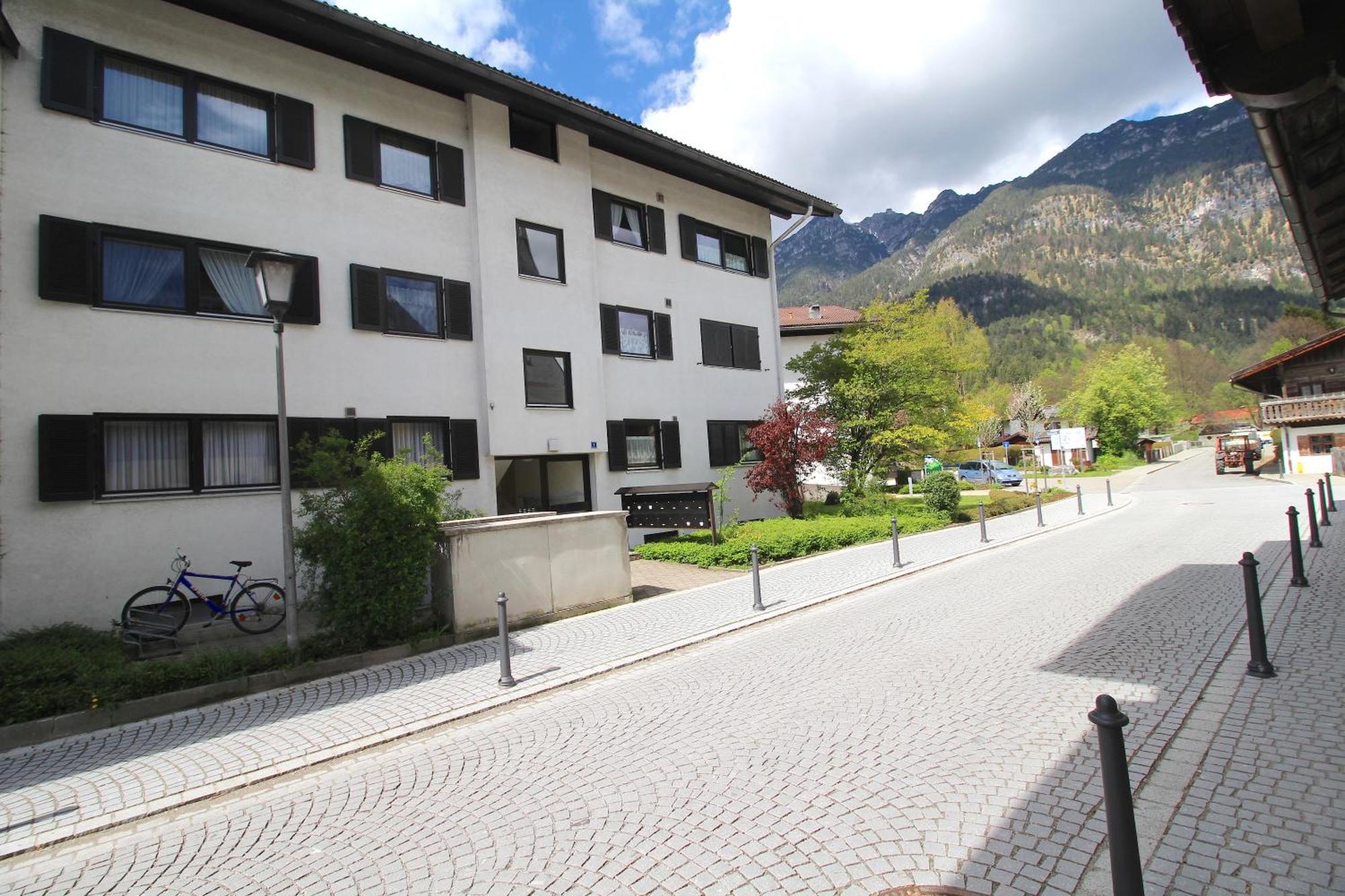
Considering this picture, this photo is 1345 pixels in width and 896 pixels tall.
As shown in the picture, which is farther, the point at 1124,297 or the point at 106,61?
the point at 1124,297

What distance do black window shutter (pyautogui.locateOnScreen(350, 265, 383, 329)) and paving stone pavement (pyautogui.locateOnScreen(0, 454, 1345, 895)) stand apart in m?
9.21

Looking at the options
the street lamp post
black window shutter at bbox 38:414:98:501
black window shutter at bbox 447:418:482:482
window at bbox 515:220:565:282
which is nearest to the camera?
the street lamp post

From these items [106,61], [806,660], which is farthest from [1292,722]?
[106,61]

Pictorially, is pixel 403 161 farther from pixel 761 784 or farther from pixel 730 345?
pixel 761 784

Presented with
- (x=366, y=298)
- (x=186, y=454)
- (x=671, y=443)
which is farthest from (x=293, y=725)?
(x=671, y=443)

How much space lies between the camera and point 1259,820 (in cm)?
337

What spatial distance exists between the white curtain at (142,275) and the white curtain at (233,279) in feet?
1.36

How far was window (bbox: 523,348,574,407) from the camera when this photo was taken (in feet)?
50.4

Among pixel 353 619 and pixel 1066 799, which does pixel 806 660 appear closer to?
pixel 1066 799

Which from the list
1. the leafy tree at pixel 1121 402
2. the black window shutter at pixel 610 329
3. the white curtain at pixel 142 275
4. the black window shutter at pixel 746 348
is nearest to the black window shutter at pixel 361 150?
the white curtain at pixel 142 275

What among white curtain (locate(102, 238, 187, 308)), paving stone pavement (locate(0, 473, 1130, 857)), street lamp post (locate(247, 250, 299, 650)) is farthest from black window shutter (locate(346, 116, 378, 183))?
paving stone pavement (locate(0, 473, 1130, 857))

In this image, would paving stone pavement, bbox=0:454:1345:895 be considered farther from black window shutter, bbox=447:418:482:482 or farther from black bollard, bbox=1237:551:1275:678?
black window shutter, bbox=447:418:482:482

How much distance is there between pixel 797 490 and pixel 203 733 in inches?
557

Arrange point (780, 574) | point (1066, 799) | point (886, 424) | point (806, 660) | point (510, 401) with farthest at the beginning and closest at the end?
point (886, 424)
point (510, 401)
point (780, 574)
point (806, 660)
point (1066, 799)
